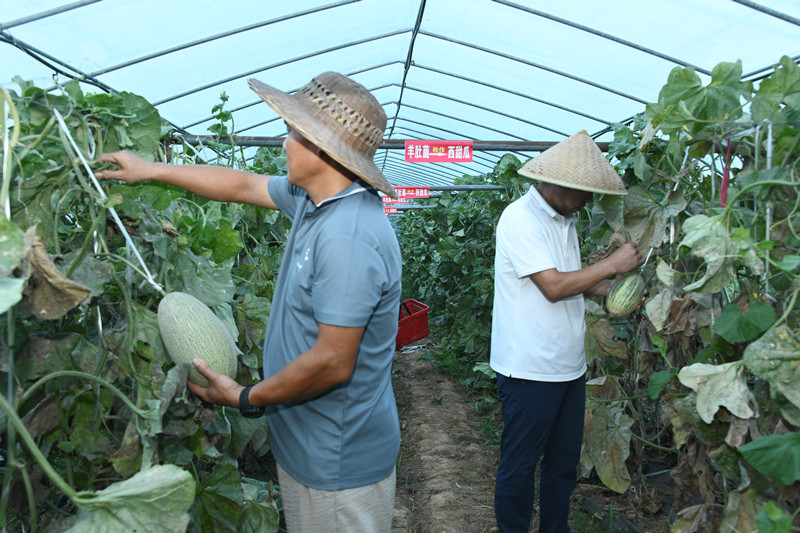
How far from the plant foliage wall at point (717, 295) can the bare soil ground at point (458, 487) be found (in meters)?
0.21

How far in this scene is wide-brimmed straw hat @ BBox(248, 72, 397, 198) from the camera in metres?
1.55

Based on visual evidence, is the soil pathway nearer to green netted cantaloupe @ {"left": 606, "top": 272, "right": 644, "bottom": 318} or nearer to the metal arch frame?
green netted cantaloupe @ {"left": 606, "top": 272, "right": 644, "bottom": 318}

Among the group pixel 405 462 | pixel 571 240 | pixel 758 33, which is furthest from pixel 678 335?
pixel 758 33

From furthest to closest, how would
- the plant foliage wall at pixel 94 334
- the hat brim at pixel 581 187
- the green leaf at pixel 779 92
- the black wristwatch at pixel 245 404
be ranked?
the hat brim at pixel 581 187, the green leaf at pixel 779 92, the black wristwatch at pixel 245 404, the plant foliage wall at pixel 94 334

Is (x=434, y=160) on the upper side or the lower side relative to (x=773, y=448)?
upper

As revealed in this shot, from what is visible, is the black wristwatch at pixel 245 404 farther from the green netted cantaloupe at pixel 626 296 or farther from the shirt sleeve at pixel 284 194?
the green netted cantaloupe at pixel 626 296

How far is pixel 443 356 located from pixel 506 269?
4.56m

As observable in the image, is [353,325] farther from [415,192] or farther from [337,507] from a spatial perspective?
[415,192]

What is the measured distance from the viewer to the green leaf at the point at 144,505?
1.10 meters

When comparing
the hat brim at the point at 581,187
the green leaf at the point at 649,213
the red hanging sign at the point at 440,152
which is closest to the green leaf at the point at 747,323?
the green leaf at the point at 649,213

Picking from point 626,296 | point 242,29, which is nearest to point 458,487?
point 626,296

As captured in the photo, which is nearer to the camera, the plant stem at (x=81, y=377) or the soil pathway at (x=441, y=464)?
the plant stem at (x=81, y=377)

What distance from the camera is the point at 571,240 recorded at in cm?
267

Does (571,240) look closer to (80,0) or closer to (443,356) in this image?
(80,0)
